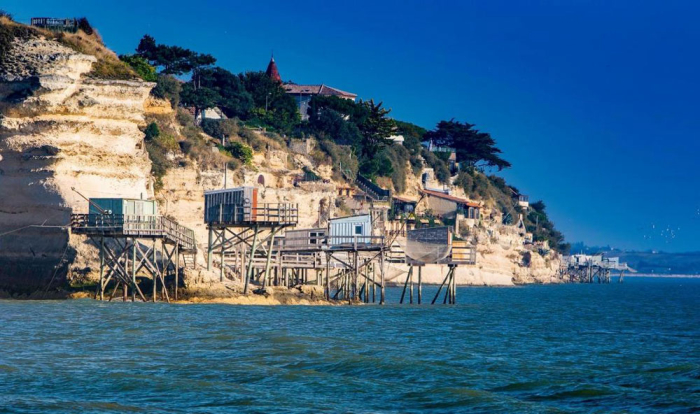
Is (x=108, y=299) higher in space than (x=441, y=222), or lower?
lower

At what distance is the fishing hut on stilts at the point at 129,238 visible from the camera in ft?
166

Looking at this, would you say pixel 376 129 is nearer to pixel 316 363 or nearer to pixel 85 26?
pixel 85 26

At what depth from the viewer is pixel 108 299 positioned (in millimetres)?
51375

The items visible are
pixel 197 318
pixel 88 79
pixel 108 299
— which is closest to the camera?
pixel 197 318

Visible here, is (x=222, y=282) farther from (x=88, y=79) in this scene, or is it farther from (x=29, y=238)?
(x=88, y=79)

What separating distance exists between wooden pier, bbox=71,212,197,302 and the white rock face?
206 cm

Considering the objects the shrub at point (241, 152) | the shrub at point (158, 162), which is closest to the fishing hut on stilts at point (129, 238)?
the shrub at point (158, 162)

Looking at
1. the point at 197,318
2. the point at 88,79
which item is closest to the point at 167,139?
the point at 88,79

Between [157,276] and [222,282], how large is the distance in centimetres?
305

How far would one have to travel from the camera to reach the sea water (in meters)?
25.2

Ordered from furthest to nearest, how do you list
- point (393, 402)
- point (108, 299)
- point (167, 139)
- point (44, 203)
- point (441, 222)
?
point (441, 222) → point (167, 139) → point (44, 203) → point (108, 299) → point (393, 402)

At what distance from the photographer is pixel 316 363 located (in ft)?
103

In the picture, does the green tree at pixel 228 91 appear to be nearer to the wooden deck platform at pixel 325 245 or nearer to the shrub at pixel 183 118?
the shrub at pixel 183 118

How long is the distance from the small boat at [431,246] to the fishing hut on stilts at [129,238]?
534 inches
